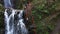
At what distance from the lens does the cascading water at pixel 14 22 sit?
8828 millimetres

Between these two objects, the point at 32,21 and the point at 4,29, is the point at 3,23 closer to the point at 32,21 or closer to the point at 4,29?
the point at 4,29

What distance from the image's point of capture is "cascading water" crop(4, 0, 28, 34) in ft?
29.0

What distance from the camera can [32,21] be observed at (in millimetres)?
8570

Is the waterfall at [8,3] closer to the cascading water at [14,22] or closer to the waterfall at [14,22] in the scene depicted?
the cascading water at [14,22]

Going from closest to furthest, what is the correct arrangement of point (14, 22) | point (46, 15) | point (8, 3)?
point (46, 15) → point (14, 22) → point (8, 3)

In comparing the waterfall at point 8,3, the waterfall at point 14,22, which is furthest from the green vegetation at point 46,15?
the waterfall at point 8,3

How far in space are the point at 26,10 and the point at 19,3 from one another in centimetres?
114

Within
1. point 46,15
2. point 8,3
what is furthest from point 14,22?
point 8,3

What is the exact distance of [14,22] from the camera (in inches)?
351

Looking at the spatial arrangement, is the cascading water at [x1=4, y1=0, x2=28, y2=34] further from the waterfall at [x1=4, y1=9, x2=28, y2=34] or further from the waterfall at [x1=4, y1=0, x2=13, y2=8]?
the waterfall at [x1=4, y1=0, x2=13, y2=8]

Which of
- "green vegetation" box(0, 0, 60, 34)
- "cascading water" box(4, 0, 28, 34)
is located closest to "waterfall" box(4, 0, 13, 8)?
"cascading water" box(4, 0, 28, 34)

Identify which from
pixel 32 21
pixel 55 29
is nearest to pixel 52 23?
pixel 55 29

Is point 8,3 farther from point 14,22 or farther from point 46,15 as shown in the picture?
point 46,15

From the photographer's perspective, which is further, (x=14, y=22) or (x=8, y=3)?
(x=8, y=3)
